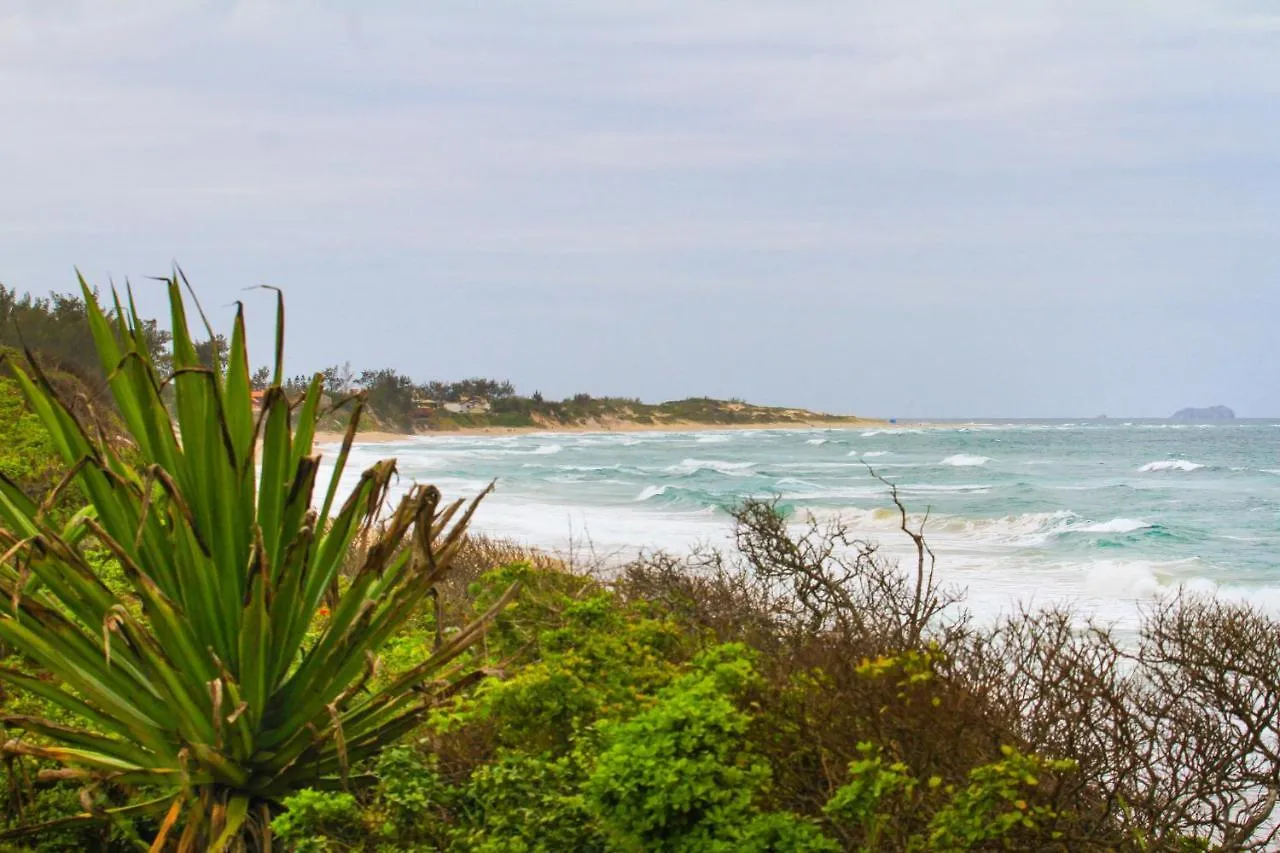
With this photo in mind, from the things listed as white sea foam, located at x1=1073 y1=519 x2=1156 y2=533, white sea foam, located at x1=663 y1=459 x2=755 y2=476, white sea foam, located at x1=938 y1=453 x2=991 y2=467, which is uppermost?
white sea foam, located at x1=663 y1=459 x2=755 y2=476

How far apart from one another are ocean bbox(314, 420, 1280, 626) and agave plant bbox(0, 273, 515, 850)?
27.5 feet

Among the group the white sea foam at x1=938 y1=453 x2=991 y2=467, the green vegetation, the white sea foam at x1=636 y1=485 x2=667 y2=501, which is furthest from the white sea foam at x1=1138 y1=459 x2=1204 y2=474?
the green vegetation

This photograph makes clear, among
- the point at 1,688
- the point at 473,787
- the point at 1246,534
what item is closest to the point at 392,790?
the point at 473,787

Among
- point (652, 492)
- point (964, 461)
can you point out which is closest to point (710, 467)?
point (652, 492)

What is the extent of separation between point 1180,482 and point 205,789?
42709 millimetres

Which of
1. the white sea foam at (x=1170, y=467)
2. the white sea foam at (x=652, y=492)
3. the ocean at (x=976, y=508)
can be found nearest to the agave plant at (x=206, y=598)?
the ocean at (x=976, y=508)

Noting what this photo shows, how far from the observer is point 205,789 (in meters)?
3.92

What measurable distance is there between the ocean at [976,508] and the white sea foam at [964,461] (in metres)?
0.13

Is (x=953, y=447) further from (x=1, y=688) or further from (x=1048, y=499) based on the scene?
(x=1, y=688)

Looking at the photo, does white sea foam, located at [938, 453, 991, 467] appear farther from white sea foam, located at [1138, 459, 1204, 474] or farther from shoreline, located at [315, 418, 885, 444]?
shoreline, located at [315, 418, 885, 444]

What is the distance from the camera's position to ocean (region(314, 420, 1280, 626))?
19.6 m

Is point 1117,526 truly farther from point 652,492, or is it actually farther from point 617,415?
point 617,415

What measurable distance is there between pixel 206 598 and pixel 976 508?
28.1 meters

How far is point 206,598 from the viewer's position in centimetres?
391
